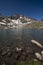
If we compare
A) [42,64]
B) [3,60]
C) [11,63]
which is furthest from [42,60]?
[3,60]

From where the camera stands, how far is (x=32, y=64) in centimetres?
2311

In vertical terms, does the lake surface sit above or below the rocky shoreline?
below

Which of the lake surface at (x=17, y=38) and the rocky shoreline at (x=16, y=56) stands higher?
the rocky shoreline at (x=16, y=56)

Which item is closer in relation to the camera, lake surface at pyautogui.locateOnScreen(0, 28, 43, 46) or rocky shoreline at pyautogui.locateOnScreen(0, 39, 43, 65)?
rocky shoreline at pyautogui.locateOnScreen(0, 39, 43, 65)

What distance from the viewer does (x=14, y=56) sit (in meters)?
29.6

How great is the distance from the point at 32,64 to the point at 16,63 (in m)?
3.30

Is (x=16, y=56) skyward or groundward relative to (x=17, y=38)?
skyward

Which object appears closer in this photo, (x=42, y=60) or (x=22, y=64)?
(x=22, y=64)

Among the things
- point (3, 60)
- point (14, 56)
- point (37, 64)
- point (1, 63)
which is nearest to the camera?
point (37, 64)

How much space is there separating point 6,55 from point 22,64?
7479 millimetres

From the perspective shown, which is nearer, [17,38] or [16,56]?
[16,56]

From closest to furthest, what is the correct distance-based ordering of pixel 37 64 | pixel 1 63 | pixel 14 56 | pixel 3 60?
pixel 37 64
pixel 1 63
pixel 3 60
pixel 14 56

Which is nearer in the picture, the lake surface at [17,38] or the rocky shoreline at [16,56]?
the rocky shoreline at [16,56]

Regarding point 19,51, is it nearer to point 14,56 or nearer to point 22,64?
point 14,56
